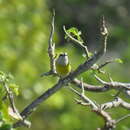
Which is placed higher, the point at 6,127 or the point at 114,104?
the point at 6,127

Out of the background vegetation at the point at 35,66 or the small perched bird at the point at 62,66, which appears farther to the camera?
the background vegetation at the point at 35,66

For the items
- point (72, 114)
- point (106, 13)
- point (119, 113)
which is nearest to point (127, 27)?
point (106, 13)

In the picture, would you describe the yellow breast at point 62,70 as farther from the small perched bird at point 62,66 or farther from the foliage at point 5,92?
the foliage at point 5,92

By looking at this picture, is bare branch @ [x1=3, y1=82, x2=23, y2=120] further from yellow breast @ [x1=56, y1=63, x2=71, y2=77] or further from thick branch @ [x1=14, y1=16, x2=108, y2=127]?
yellow breast @ [x1=56, y1=63, x2=71, y2=77]

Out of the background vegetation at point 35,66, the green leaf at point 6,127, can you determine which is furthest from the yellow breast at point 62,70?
the background vegetation at point 35,66

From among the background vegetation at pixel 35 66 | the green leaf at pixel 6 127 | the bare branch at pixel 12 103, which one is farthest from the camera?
the background vegetation at pixel 35 66

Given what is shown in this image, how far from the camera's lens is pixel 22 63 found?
7.58 meters

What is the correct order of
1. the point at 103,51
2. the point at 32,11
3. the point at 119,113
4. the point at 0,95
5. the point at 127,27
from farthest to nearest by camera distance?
the point at 127,27 < the point at 32,11 < the point at 119,113 < the point at 0,95 < the point at 103,51

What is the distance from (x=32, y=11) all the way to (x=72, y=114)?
4.62 feet

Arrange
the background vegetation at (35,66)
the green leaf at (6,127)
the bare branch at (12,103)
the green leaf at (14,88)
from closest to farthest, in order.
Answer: the green leaf at (6,127)
the bare branch at (12,103)
the green leaf at (14,88)
the background vegetation at (35,66)

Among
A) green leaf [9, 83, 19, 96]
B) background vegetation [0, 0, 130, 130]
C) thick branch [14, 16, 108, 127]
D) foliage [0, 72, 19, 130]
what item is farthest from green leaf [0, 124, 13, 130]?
background vegetation [0, 0, 130, 130]

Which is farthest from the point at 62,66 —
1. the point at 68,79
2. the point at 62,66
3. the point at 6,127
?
the point at 6,127

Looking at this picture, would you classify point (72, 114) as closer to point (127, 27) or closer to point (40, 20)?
point (40, 20)

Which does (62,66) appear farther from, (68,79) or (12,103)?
(12,103)
